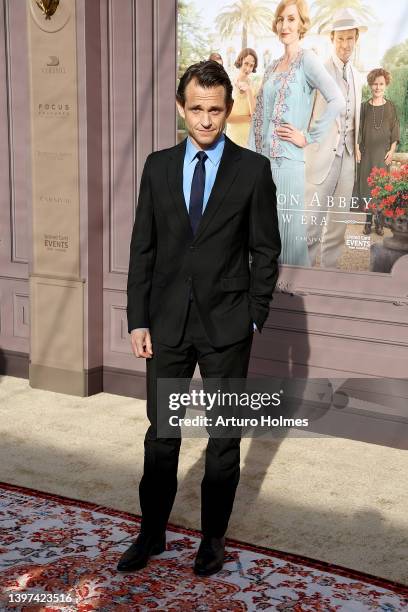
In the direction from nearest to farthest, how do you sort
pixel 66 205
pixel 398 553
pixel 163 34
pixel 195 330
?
pixel 195 330 → pixel 398 553 → pixel 163 34 → pixel 66 205

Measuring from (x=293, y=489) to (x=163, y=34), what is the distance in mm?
2841

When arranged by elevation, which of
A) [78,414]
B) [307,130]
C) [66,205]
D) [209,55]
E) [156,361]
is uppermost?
[209,55]

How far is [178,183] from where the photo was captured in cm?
267

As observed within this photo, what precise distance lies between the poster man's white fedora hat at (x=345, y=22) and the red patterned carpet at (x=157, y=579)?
274 centimetres

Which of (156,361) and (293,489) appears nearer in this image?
(156,361)

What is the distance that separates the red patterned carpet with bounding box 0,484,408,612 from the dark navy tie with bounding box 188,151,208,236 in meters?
1.26

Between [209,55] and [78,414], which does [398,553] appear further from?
[209,55]

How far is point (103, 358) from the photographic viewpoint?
5.23 meters

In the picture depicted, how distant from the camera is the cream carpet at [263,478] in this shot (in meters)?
3.11

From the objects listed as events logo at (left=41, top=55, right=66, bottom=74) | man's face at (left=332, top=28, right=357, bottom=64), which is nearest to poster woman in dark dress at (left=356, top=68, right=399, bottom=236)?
man's face at (left=332, top=28, right=357, bottom=64)

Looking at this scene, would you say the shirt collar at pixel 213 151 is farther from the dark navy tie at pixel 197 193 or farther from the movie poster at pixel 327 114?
the movie poster at pixel 327 114

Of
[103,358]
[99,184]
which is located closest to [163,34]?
[99,184]

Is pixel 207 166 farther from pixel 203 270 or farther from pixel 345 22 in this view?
pixel 345 22

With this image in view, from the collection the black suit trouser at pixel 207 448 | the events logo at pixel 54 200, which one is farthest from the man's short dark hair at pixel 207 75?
the events logo at pixel 54 200
